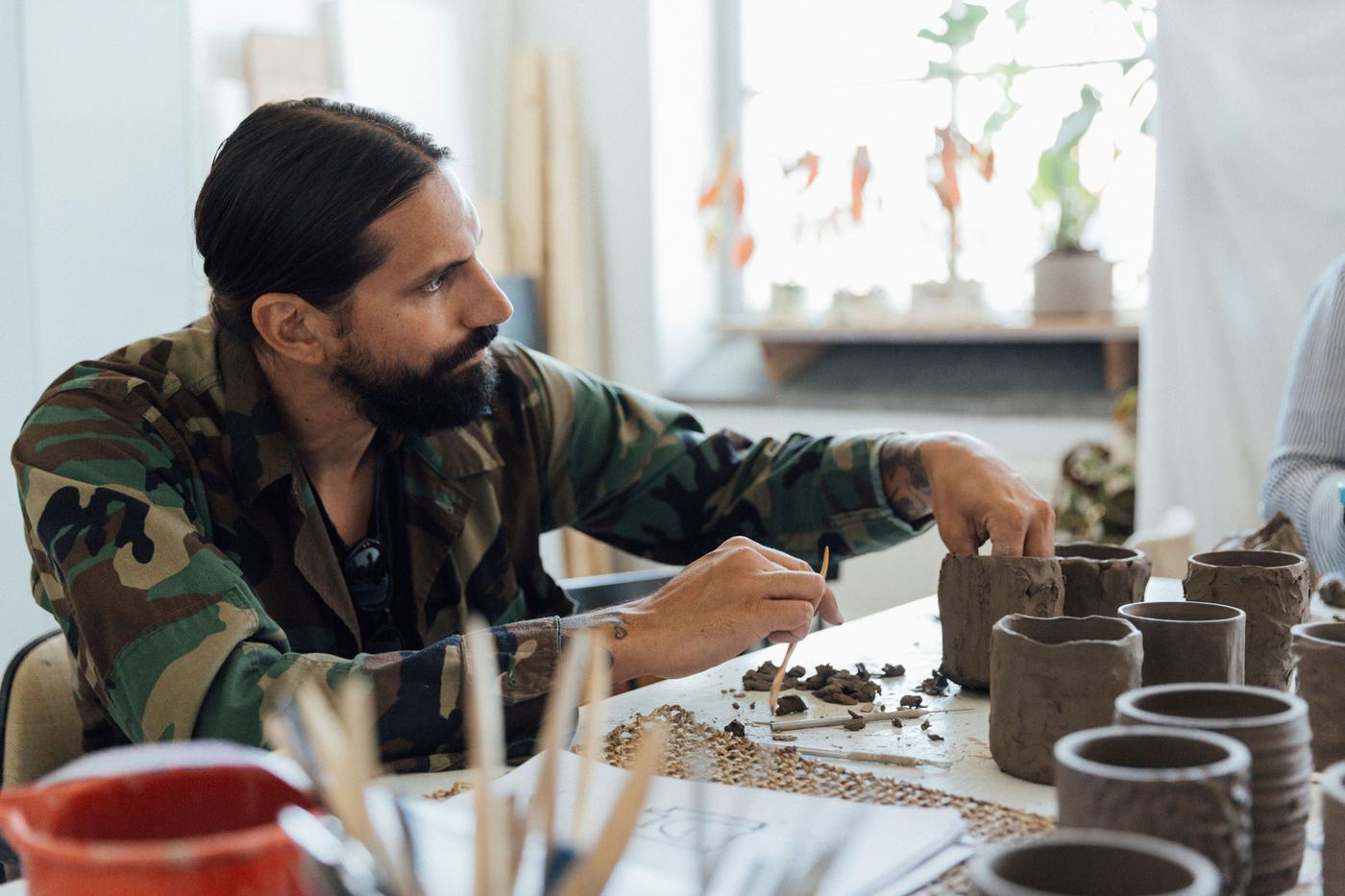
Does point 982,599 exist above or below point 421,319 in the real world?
below

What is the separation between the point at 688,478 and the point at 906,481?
309 millimetres

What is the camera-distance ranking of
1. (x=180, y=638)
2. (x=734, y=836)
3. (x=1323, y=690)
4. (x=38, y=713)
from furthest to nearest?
(x=38, y=713) → (x=180, y=638) → (x=1323, y=690) → (x=734, y=836)

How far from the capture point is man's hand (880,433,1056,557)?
146cm

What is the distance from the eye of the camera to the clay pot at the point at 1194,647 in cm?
105

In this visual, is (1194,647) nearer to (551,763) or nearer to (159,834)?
(551,763)

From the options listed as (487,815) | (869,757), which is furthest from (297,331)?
(487,815)

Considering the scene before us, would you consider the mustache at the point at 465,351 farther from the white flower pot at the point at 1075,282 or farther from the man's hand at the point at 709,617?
the white flower pot at the point at 1075,282

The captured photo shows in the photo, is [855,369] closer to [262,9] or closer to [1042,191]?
[1042,191]

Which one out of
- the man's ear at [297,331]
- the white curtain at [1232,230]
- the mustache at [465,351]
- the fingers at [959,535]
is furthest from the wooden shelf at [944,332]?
the man's ear at [297,331]

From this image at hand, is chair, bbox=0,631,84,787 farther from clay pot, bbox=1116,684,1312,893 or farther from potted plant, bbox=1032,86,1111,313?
potted plant, bbox=1032,86,1111,313

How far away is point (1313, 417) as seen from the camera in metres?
2.11

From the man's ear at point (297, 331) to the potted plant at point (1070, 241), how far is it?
2221 millimetres

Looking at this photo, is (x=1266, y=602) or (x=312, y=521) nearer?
(x=1266, y=602)

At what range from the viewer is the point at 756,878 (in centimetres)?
63
